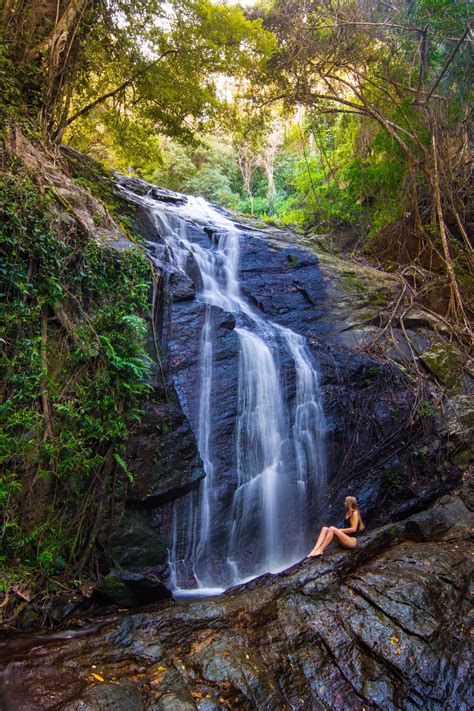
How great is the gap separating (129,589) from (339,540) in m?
2.41

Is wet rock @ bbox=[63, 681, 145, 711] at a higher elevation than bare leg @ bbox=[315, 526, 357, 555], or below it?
higher

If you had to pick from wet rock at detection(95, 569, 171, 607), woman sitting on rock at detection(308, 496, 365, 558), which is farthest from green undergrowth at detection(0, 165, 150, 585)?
woman sitting on rock at detection(308, 496, 365, 558)

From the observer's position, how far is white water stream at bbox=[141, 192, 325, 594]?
5391 millimetres

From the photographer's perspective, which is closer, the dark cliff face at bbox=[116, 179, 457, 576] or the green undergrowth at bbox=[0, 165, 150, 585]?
the green undergrowth at bbox=[0, 165, 150, 585]

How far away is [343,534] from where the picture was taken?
485 cm

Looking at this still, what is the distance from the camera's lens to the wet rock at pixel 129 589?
4094 mm

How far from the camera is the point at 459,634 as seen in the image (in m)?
3.65

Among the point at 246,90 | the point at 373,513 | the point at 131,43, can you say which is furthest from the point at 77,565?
the point at 246,90

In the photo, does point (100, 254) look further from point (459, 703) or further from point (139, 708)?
point (459, 703)

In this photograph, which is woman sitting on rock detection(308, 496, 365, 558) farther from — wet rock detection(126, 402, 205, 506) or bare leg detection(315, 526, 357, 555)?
wet rock detection(126, 402, 205, 506)

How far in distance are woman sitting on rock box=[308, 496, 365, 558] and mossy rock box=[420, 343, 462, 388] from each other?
4116 mm

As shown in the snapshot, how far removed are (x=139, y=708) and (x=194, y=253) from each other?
28.2 feet

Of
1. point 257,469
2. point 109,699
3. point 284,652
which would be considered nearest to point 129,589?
point 109,699

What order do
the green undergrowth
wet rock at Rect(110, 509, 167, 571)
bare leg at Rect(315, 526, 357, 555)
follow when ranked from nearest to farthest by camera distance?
1. the green undergrowth
2. wet rock at Rect(110, 509, 167, 571)
3. bare leg at Rect(315, 526, 357, 555)
